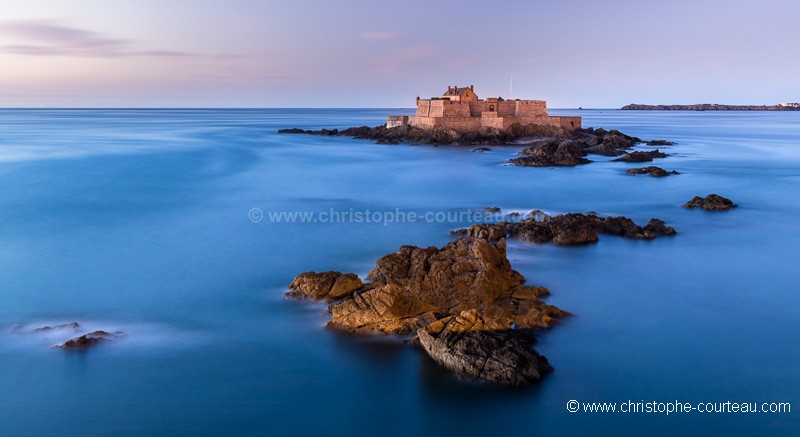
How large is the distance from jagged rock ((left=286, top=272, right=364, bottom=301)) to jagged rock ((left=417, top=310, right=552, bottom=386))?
6.89 ft

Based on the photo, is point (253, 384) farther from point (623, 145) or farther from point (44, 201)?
point (623, 145)

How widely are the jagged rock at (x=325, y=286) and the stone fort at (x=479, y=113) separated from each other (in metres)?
33.0

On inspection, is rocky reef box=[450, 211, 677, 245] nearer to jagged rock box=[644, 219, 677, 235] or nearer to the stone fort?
jagged rock box=[644, 219, 677, 235]

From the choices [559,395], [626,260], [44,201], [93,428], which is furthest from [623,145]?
[93,428]

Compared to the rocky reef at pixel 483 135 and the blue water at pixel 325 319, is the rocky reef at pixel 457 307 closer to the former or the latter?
the blue water at pixel 325 319

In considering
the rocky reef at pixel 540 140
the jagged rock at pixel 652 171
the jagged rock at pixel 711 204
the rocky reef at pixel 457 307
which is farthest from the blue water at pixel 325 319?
the rocky reef at pixel 540 140

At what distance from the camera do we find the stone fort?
42.4 meters

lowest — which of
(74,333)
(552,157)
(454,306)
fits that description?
(74,333)

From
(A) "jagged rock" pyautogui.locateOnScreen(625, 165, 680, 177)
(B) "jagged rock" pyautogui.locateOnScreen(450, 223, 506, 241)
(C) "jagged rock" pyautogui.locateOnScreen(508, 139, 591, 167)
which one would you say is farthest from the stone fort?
(B) "jagged rock" pyautogui.locateOnScreen(450, 223, 506, 241)

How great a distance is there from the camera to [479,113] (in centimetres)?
4369

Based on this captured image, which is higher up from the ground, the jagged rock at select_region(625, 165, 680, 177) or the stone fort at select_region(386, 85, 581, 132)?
the stone fort at select_region(386, 85, 581, 132)

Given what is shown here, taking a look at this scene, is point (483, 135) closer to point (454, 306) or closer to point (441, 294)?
point (441, 294)

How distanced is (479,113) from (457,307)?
36405mm

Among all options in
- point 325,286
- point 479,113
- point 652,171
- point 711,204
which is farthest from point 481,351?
point 479,113
